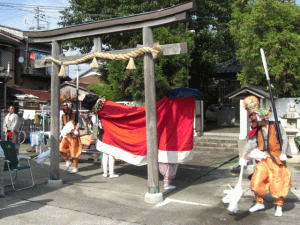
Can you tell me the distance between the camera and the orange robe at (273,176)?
17.3ft

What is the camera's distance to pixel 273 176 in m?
5.35

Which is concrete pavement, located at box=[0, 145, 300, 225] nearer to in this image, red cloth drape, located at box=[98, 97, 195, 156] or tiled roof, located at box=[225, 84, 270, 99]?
red cloth drape, located at box=[98, 97, 195, 156]

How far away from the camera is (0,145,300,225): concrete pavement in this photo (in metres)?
5.17

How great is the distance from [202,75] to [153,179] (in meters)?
13.4

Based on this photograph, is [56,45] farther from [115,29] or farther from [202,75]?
[202,75]

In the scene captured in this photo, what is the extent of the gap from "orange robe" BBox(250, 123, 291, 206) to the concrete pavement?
1.28ft

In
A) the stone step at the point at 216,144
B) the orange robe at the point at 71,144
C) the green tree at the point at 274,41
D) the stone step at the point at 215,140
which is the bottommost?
the stone step at the point at 216,144

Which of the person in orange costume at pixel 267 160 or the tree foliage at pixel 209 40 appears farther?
the tree foliage at pixel 209 40

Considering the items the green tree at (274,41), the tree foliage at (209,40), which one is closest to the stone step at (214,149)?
the green tree at (274,41)

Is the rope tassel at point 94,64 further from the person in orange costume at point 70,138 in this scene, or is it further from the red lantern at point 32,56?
the red lantern at point 32,56

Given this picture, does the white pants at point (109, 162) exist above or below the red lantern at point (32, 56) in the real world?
below

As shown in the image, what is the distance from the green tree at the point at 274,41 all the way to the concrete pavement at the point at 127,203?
5.94 meters

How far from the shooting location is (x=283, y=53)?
1329cm

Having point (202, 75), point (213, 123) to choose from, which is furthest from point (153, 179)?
point (213, 123)
